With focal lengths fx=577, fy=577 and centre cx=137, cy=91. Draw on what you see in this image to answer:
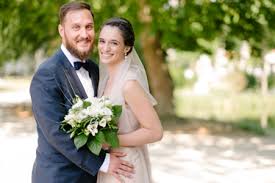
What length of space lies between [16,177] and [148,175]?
449 cm

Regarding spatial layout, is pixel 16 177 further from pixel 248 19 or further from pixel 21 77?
pixel 21 77

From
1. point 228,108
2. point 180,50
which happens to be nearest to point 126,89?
point 180,50

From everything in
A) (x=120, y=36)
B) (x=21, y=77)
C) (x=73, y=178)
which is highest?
(x=21, y=77)

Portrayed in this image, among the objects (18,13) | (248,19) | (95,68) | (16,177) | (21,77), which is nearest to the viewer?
(95,68)

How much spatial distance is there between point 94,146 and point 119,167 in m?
0.27

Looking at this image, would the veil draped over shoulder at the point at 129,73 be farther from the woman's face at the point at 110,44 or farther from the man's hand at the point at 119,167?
the man's hand at the point at 119,167

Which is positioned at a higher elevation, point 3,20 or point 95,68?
point 3,20

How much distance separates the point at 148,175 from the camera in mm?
3604

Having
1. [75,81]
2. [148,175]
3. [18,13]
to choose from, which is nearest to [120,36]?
[75,81]

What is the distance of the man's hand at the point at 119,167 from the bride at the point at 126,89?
25mm

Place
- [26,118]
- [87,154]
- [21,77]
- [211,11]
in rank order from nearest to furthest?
[87,154] → [211,11] → [26,118] → [21,77]

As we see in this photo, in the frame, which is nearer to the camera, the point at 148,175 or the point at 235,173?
the point at 148,175

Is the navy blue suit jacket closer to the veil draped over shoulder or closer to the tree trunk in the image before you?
the veil draped over shoulder

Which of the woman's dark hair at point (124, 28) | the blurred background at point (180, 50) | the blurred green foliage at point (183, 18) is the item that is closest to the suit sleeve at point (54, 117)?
the woman's dark hair at point (124, 28)
